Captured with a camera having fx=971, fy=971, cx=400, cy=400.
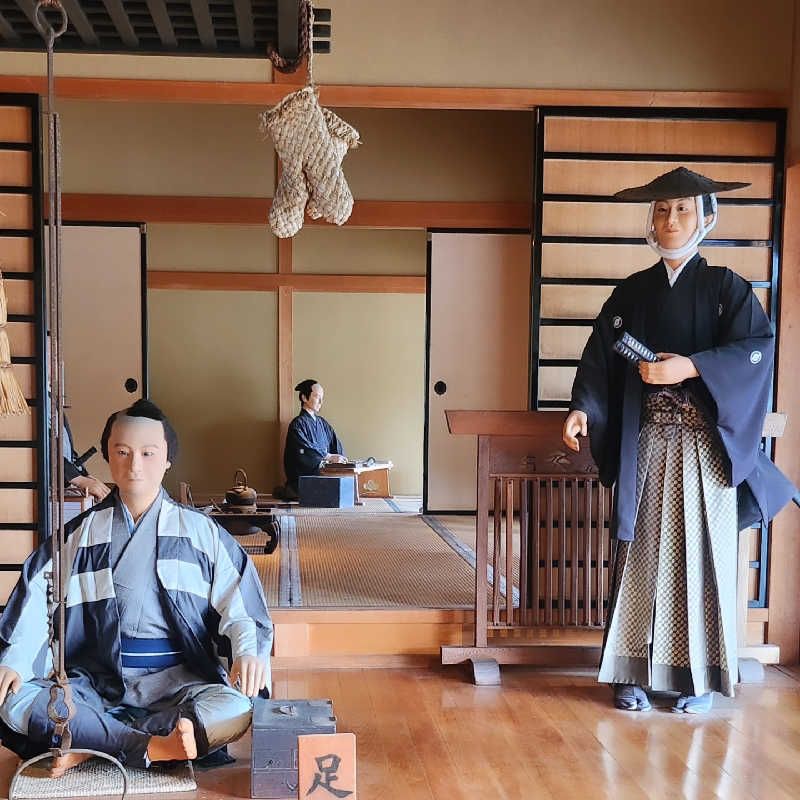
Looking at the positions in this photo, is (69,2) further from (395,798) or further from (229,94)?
(229,94)

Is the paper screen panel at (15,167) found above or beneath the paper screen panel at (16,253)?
above

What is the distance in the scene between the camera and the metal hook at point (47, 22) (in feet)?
4.91

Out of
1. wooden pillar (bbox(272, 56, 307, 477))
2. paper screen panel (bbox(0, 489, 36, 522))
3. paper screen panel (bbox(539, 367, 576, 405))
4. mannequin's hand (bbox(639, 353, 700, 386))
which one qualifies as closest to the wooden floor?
mannequin's hand (bbox(639, 353, 700, 386))

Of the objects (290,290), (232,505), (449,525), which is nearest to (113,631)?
(232,505)

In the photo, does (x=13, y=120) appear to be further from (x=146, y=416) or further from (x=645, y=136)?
(x=645, y=136)

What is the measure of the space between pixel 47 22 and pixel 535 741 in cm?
Result: 223

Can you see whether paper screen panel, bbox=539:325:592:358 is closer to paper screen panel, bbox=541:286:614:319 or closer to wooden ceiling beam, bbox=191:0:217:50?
paper screen panel, bbox=541:286:614:319

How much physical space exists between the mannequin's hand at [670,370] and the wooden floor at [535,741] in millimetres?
1048

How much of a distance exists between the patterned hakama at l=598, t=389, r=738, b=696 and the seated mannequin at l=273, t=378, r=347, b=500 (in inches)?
177

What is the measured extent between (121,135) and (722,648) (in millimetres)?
5119

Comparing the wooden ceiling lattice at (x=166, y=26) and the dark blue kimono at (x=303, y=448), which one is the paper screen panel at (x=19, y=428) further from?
the dark blue kimono at (x=303, y=448)

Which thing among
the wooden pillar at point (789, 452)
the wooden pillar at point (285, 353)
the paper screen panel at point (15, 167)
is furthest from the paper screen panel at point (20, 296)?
the wooden pillar at point (285, 353)

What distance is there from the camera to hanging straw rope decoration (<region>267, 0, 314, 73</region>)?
1769 mm

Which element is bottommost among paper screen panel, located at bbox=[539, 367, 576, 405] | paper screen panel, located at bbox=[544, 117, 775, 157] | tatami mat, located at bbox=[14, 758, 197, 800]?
tatami mat, located at bbox=[14, 758, 197, 800]
